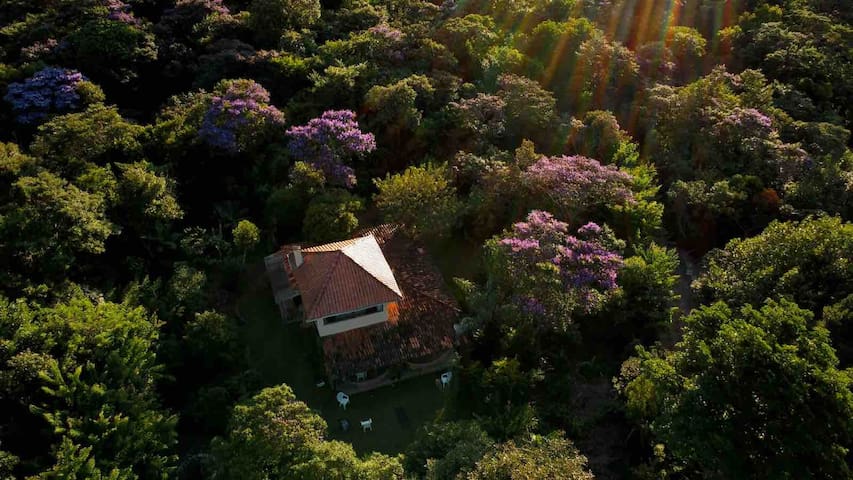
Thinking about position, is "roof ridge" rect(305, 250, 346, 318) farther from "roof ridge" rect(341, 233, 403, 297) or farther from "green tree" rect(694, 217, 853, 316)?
"green tree" rect(694, 217, 853, 316)

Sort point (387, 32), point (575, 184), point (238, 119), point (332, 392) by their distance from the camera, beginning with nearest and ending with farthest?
point (332, 392) < point (575, 184) < point (238, 119) < point (387, 32)

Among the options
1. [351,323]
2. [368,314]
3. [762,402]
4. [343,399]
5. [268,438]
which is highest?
[762,402]

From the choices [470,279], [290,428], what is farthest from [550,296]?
[290,428]

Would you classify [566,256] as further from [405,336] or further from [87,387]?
[87,387]

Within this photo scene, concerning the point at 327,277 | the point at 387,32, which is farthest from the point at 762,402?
the point at 387,32

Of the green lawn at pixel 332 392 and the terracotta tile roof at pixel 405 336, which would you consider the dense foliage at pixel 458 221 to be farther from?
the terracotta tile roof at pixel 405 336

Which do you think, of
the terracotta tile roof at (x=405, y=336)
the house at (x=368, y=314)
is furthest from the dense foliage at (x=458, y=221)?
the house at (x=368, y=314)
